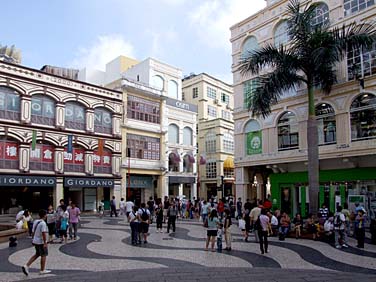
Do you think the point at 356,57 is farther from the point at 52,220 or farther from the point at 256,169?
the point at 52,220

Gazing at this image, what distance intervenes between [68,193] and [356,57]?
26.1 m

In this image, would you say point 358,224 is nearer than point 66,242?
Yes

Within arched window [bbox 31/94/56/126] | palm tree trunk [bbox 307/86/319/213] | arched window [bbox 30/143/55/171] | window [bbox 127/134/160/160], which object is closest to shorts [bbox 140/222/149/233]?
palm tree trunk [bbox 307/86/319/213]

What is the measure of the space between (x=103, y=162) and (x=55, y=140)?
549 cm

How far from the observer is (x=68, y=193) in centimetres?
3559

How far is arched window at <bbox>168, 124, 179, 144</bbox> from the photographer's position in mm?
43562

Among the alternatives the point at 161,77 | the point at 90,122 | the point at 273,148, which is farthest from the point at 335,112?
the point at 161,77

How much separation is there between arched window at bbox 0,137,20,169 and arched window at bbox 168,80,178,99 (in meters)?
19.1

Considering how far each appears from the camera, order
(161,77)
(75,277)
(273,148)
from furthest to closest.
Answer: (161,77)
(273,148)
(75,277)

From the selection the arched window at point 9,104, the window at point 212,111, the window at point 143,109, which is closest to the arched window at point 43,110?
the arched window at point 9,104

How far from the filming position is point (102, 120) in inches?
1474

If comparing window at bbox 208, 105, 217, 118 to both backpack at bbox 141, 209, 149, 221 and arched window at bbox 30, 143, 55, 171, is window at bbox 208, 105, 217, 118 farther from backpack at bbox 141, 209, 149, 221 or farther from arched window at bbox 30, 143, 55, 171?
backpack at bbox 141, 209, 149, 221

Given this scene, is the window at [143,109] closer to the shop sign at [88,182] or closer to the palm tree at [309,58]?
the shop sign at [88,182]

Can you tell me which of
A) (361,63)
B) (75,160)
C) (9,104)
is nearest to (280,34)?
(361,63)
